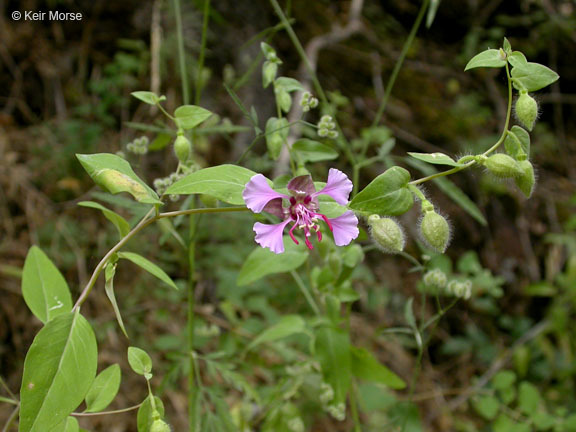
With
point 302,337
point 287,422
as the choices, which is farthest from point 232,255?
point 287,422

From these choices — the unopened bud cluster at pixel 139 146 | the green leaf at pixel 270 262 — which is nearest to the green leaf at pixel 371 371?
the green leaf at pixel 270 262

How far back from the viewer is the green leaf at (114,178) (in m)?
0.81

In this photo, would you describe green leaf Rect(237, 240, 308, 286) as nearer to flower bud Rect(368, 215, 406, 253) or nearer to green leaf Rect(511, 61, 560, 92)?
flower bud Rect(368, 215, 406, 253)

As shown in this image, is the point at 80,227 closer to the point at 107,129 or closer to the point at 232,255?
the point at 107,129

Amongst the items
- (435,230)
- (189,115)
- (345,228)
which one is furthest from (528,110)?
(189,115)

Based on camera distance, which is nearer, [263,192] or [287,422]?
[263,192]

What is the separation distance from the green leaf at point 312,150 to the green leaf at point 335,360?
18.1 inches

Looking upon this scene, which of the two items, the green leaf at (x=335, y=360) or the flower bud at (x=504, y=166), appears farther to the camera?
the green leaf at (x=335, y=360)

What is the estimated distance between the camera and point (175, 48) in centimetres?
268

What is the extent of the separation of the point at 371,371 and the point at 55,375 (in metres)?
0.88

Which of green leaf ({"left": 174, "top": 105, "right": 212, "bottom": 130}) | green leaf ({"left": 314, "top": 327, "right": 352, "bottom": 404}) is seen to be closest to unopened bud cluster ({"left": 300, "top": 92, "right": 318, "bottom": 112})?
green leaf ({"left": 174, "top": 105, "right": 212, "bottom": 130})

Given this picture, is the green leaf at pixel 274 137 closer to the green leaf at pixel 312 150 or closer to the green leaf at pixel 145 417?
the green leaf at pixel 312 150

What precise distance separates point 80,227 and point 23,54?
114cm

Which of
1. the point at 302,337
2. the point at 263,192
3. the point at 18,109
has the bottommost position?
the point at 302,337
